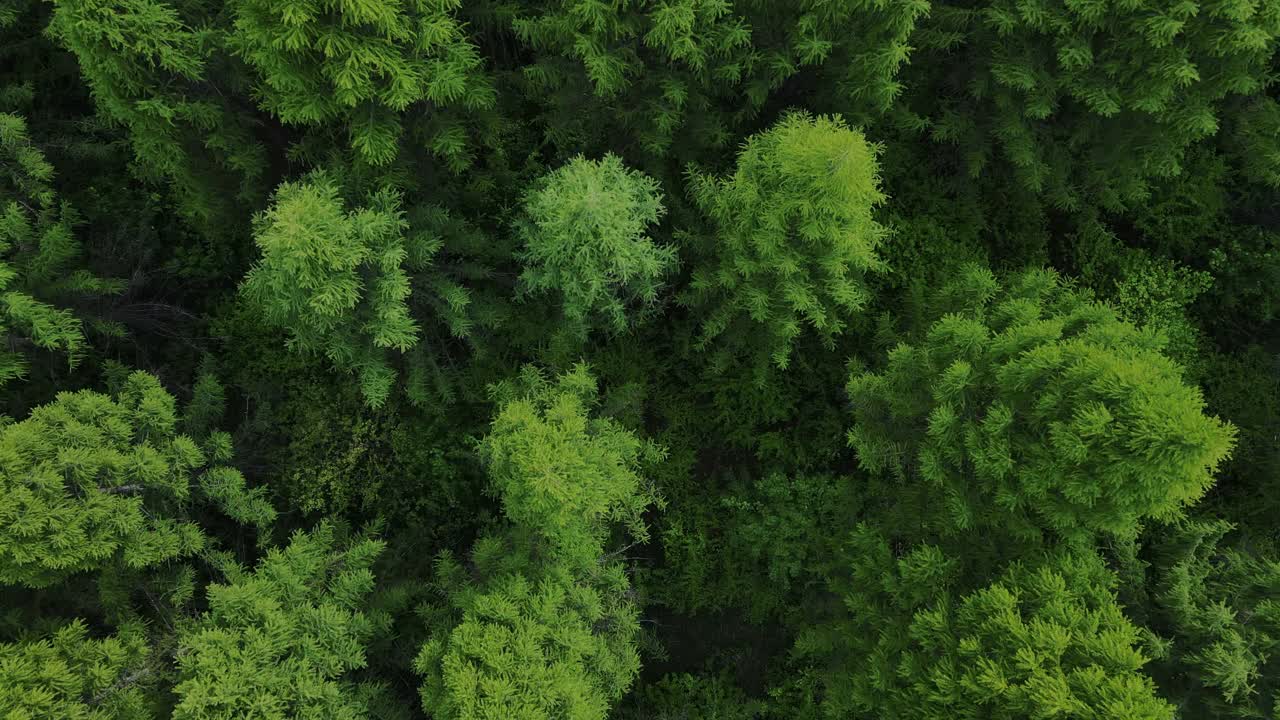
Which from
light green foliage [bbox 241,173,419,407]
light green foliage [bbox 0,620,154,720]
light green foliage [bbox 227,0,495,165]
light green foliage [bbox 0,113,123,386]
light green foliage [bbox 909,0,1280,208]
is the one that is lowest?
light green foliage [bbox 0,620,154,720]

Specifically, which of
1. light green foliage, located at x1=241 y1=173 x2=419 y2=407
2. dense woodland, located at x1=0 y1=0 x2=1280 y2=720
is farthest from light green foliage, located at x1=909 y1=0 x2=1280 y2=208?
light green foliage, located at x1=241 y1=173 x2=419 y2=407

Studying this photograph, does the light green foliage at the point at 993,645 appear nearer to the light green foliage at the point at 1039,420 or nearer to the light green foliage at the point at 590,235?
the light green foliage at the point at 1039,420

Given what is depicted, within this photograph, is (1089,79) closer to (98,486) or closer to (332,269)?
(332,269)

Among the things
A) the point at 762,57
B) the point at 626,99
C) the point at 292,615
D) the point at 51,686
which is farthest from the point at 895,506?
the point at 51,686

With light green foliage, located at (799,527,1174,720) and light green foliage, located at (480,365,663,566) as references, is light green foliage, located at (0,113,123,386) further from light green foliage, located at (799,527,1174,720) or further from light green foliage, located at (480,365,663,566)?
light green foliage, located at (799,527,1174,720)

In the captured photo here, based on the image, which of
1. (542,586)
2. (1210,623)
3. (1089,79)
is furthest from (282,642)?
(1089,79)

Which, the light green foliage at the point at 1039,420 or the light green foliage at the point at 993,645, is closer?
the light green foliage at the point at 1039,420

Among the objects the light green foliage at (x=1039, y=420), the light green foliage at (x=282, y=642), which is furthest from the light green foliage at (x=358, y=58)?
the light green foliage at (x=1039, y=420)
